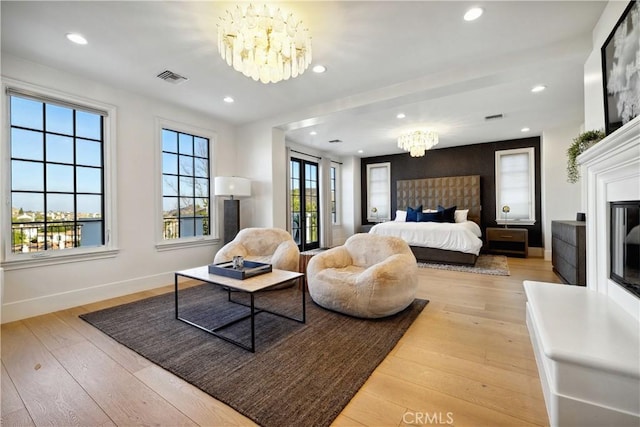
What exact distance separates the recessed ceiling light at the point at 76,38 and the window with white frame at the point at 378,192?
671 cm

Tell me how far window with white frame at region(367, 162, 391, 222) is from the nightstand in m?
2.59

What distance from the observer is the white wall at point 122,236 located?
2.85 meters

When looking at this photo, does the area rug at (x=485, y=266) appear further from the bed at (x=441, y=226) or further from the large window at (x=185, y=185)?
the large window at (x=185, y=185)

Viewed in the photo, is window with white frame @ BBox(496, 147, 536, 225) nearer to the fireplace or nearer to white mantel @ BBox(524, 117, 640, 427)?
white mantel @ BBox(524, 117, 640, 427)

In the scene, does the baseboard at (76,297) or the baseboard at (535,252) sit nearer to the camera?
the baseboard at (76,297)

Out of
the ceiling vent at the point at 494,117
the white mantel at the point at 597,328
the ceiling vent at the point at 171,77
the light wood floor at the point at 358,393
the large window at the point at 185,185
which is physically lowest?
the light wood floor at the point at 358,393

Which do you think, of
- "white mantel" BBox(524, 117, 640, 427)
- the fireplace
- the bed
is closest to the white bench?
"white mantel" BBox(524, 117, 640, 427)

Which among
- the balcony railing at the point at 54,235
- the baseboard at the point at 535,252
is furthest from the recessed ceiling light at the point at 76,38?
the baseboard at the point at 535,252

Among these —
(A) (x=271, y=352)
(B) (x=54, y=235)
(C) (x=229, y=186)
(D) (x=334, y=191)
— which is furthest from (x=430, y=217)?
(B) (x=54, y=235)

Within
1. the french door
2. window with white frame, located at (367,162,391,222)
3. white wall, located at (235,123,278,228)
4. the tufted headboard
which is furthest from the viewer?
window with white frame, located at (367,162,391,222)

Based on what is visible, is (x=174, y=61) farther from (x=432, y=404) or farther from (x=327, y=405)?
(x=432, y=404)

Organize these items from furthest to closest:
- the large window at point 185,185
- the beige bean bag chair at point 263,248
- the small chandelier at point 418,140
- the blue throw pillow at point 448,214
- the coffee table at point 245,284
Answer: the blue throw pillow at point 448,214, the small chandelier at point 418,140, the large window at point 185,185, the beige bean bag chair at point 263,248, the coffee table at point 245,284

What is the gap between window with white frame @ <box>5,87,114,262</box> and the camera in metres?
2.86

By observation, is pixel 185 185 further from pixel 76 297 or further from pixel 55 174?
pixel 76 297
